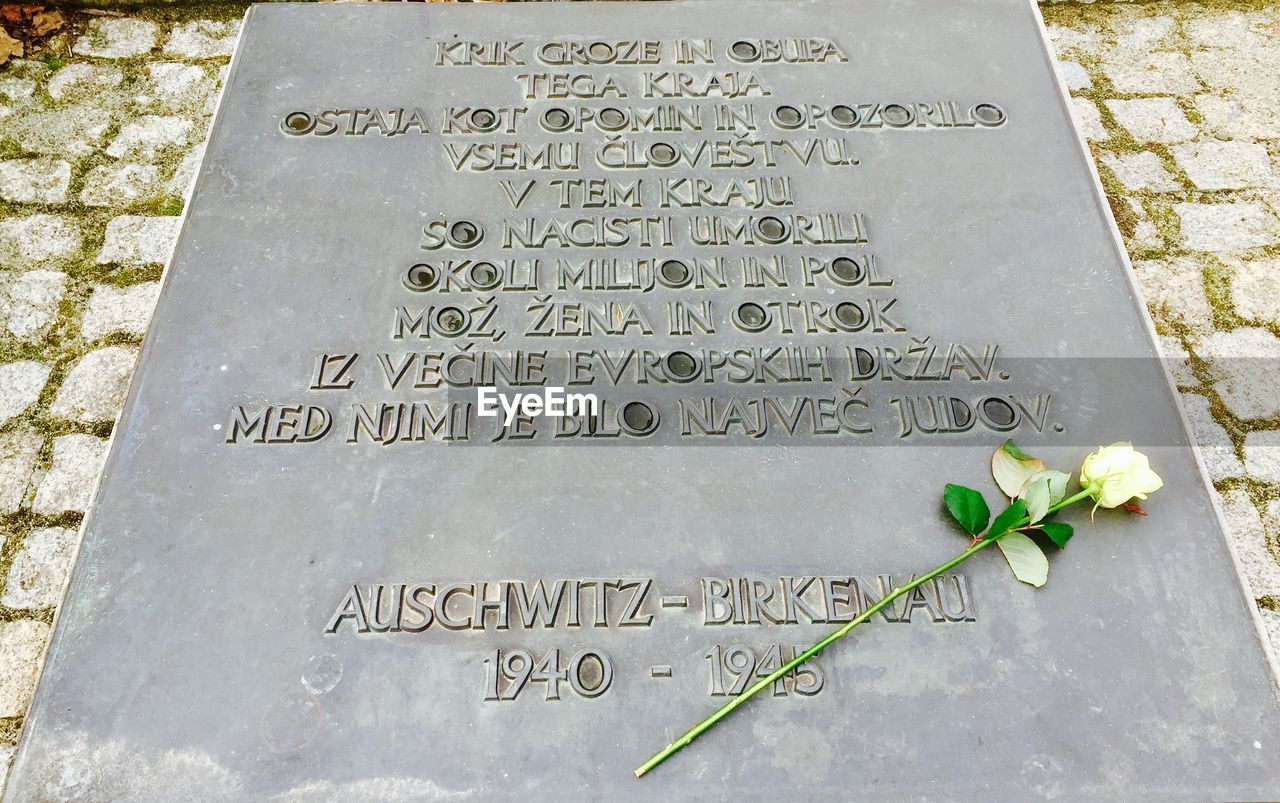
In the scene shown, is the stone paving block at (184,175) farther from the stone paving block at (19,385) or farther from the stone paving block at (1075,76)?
the stone paving block at (1075,76)

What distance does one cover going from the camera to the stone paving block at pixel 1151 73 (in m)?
3.93

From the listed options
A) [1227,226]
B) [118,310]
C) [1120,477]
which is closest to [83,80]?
[118,310]

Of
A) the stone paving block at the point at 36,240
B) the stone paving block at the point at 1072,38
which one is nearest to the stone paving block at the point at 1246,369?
the stone paving block at the point at 1072,38

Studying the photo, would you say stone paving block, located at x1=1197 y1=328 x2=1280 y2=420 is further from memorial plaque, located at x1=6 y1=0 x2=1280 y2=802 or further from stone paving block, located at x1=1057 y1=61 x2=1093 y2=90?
stone paving block, located at x1=1057 y1=61 x2=1093 y2=90

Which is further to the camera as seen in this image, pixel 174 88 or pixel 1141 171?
pixel 174 88

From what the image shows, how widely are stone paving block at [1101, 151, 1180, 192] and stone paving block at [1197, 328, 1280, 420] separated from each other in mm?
709

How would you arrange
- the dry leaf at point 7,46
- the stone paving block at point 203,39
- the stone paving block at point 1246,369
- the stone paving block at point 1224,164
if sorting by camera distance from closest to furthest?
1. the stone paving block at point 1246,369
2. the stone paving block at point 1224,164
3. the dry leaf at point 7,46
4. the stone paving block at point 203,39

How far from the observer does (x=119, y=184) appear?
11.5 ft

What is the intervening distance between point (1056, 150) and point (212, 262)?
214 cm

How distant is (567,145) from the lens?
2479 millimetres

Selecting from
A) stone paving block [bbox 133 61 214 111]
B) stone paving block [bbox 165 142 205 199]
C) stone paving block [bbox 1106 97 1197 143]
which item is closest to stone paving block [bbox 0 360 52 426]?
stone paving block [bbox 165 142 205 199]

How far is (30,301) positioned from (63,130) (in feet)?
2.89

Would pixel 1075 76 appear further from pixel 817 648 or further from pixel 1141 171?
pixel 817 648

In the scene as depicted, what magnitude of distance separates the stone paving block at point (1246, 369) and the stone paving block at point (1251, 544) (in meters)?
0.32
